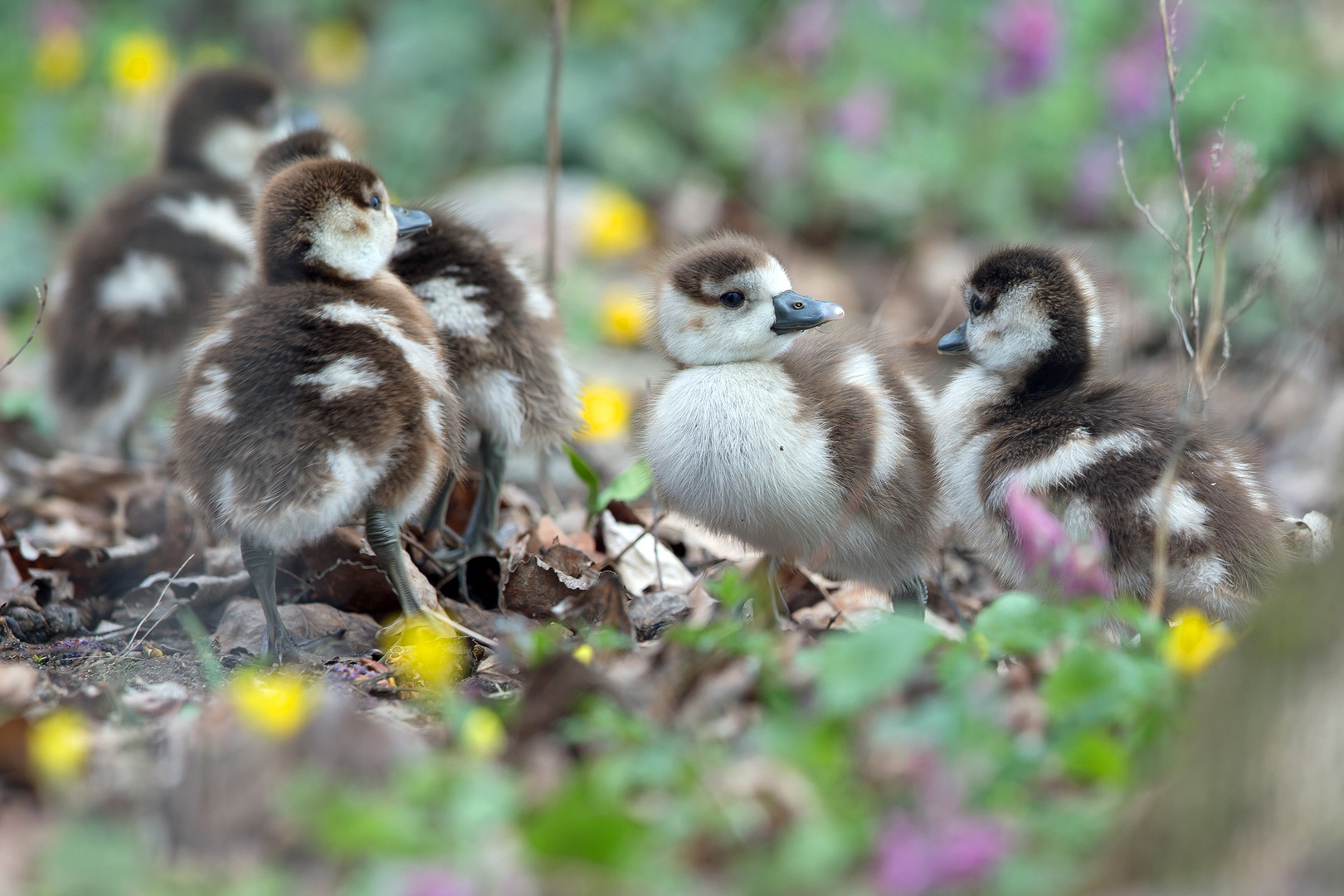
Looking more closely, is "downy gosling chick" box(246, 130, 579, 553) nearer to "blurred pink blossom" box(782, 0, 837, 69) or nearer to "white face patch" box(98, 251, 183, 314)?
"white face patch" box(98, 251, 183, 314)

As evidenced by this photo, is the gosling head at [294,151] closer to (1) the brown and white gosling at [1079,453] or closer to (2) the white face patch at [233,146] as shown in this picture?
(2) the white face patch at [233,146]

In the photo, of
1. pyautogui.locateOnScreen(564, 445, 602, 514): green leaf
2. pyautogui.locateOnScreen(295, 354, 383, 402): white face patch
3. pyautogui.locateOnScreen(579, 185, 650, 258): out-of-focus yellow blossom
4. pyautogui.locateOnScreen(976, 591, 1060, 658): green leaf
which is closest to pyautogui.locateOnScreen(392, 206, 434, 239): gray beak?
pyautogui.locateOnScreen(295, 354, 383, 402): white face patch

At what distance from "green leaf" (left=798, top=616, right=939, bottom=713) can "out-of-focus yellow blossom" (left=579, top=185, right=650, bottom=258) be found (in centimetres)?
543

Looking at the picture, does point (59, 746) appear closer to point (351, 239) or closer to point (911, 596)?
point (351, 239)

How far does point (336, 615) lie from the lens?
356 centimetres

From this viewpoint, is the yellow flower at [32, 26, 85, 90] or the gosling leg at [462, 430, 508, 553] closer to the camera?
the gosling leg at [462, 430, 508, 553]

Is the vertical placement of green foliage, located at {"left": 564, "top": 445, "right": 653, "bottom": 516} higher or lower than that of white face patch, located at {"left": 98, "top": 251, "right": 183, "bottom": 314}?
lower

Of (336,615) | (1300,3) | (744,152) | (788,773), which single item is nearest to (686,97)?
(744,152)

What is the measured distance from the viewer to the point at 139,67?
7.88 meters

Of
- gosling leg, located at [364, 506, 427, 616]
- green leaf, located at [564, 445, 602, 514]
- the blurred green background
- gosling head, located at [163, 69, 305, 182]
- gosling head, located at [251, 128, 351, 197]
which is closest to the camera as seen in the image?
gosling leg, located at [364, 506, 427, 616]

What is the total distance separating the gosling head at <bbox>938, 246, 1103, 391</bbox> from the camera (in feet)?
11.1

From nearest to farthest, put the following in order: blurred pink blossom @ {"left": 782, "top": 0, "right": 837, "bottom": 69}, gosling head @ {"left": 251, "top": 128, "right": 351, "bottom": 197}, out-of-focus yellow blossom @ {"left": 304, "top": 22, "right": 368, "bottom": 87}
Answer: gosling head @ {"left": 251, "top": 128, "right": 351, "bottom": 197}
blurred pink blossom @ {"left": 782, "top": 0, "right": 837, "bottom": 69}
out-of-focus yellow blossom @ {"left": 304, "top": 22, "right": 368, "bottom": 87}

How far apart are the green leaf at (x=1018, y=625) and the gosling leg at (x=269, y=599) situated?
5.77 feet

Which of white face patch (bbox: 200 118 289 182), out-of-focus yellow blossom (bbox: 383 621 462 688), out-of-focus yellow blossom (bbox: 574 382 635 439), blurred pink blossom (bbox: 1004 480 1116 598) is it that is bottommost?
out-of-focus yellow blossom (bbox: 574 382 635 439)
